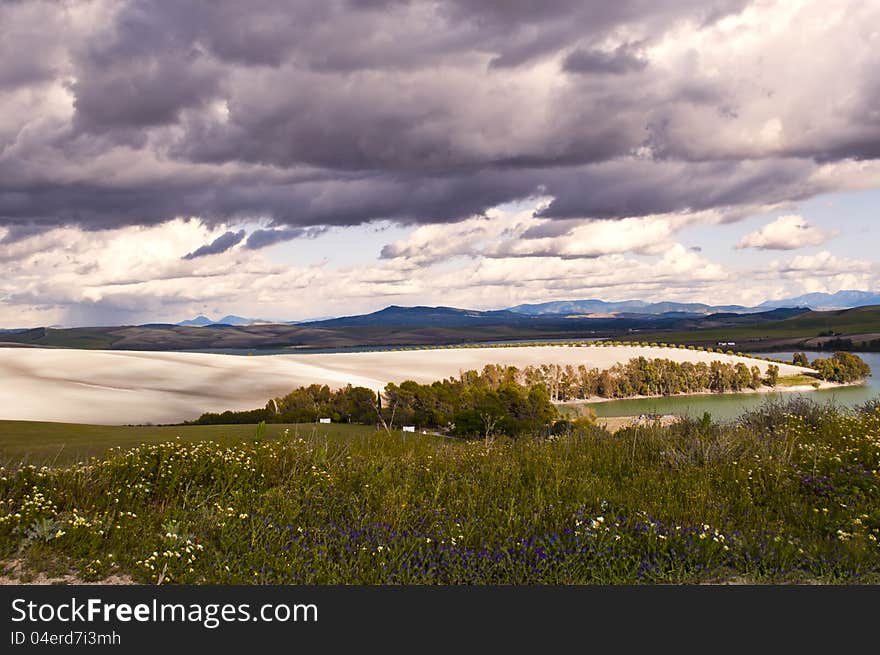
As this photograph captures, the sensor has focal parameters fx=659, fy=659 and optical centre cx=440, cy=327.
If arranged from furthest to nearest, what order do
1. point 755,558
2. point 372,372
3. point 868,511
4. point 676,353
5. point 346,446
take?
point 676,353 < point 372,372 < point 346,446 < point 868,511 < point 755,558

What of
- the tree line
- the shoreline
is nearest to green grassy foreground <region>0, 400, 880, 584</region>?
the shoreline

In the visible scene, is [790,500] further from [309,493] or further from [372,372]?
[372,372]

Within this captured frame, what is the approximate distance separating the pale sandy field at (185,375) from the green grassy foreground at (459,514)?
62036 millimetres

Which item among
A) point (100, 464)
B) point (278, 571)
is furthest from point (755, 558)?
point (100, 464)

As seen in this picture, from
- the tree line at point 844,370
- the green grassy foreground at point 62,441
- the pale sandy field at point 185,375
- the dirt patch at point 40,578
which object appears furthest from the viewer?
the tree line at point 844,370

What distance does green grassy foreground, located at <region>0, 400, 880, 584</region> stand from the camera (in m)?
6.74

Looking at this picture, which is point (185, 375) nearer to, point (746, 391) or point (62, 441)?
point (62, 441)

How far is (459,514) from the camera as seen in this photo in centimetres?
836

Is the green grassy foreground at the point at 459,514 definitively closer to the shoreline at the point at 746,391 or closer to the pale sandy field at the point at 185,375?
the pale sandy field at the point at 185,375

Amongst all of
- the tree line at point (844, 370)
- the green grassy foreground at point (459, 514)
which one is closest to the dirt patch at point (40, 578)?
the green grassy foreground at point (459, 514)

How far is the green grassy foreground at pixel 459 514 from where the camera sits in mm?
6738

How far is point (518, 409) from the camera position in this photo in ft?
218

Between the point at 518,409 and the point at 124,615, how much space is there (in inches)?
2461

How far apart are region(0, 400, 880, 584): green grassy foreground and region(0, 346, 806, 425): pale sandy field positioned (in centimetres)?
6204
